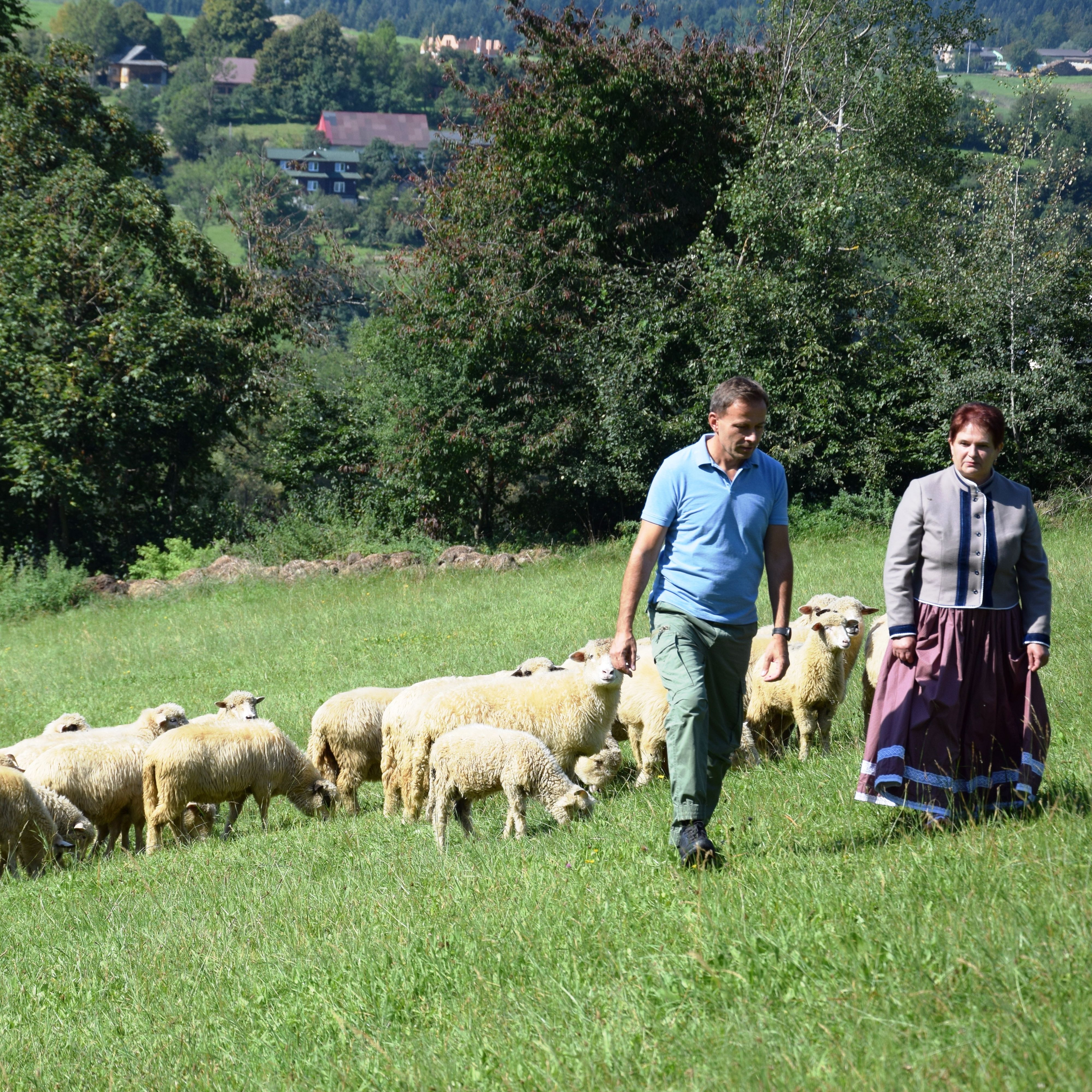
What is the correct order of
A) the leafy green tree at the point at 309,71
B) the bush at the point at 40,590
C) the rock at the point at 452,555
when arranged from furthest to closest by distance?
the leafy green tree at the point at 309,71 → the rock at the point at 452,555 → the bush at the point at 40,590

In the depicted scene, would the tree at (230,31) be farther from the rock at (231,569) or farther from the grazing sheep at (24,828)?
the grazing sheep at (24,828)

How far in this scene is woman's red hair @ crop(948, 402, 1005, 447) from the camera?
526 cm

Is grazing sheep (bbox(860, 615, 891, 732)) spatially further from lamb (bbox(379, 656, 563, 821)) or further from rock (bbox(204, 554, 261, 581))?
rock (bbox(204, 554, 261, 581))

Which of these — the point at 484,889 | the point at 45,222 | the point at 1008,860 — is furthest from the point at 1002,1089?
the point at 45,222

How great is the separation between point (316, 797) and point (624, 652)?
16.6ft

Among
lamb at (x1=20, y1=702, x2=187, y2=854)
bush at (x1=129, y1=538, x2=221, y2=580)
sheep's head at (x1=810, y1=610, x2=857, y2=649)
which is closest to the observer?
sheep's head at (x1=810, y1=610, x2=857, y2=649)

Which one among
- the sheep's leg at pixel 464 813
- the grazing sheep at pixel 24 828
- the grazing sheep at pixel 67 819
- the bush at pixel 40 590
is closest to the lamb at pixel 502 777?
the sheep's leg at pixel 464 813

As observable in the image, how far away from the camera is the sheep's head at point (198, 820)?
9180 mm

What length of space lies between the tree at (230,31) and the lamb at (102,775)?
209 metres

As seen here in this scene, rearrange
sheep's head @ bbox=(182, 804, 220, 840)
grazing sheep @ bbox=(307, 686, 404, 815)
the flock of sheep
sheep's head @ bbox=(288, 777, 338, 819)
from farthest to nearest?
grazing sheep @ bbox=(307, 686, 404, 815) < sheep's head @ bbox=(288, 777, 338, 819) < sheep's head @ bbox=(182, 804, 220, 840) < the flock of sheep

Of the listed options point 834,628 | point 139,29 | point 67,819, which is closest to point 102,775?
point 67,819

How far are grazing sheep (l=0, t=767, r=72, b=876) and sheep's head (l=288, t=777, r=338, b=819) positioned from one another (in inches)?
72.6

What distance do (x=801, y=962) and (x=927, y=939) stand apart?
17.0 inches

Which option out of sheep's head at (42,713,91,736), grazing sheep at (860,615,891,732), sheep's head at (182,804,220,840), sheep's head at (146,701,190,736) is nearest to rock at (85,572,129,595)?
sheep's head at (42,713,91,736)
